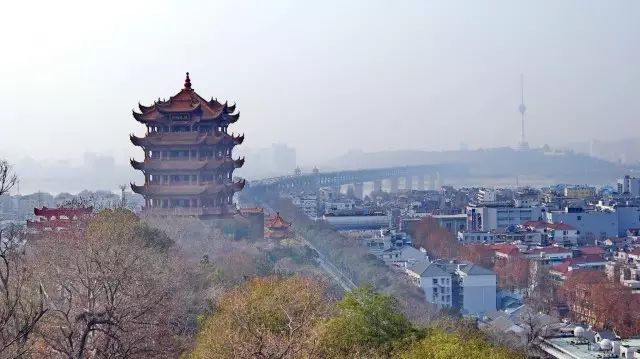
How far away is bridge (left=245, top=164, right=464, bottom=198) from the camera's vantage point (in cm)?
7056

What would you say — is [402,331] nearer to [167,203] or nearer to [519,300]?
[167,203]

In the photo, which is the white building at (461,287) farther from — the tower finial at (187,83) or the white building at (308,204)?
the white building at (308,204)

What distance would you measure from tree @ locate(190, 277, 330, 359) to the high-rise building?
39.8 feet

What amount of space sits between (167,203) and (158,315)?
13459mm

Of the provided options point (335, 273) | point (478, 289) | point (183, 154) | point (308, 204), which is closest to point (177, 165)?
point (183, 154)

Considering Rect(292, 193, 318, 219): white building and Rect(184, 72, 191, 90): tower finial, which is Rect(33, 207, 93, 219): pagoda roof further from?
Rect(292, 193, 318, 219): white building

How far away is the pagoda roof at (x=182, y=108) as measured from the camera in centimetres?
2577

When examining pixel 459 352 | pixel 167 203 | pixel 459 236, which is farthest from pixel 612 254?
pixel 459 352

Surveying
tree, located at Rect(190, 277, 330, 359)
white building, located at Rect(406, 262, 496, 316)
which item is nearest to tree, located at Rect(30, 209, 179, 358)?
tree, located at Rect(190, 277, 330, 359)

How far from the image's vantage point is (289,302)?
39.7ft

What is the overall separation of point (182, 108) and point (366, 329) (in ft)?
51.3

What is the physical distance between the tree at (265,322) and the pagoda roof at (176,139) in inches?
477

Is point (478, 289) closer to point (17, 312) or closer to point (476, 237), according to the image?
point (476, 237)

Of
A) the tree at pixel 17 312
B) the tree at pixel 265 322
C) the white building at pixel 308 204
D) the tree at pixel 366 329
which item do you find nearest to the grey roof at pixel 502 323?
the tree at pixel 265 322
